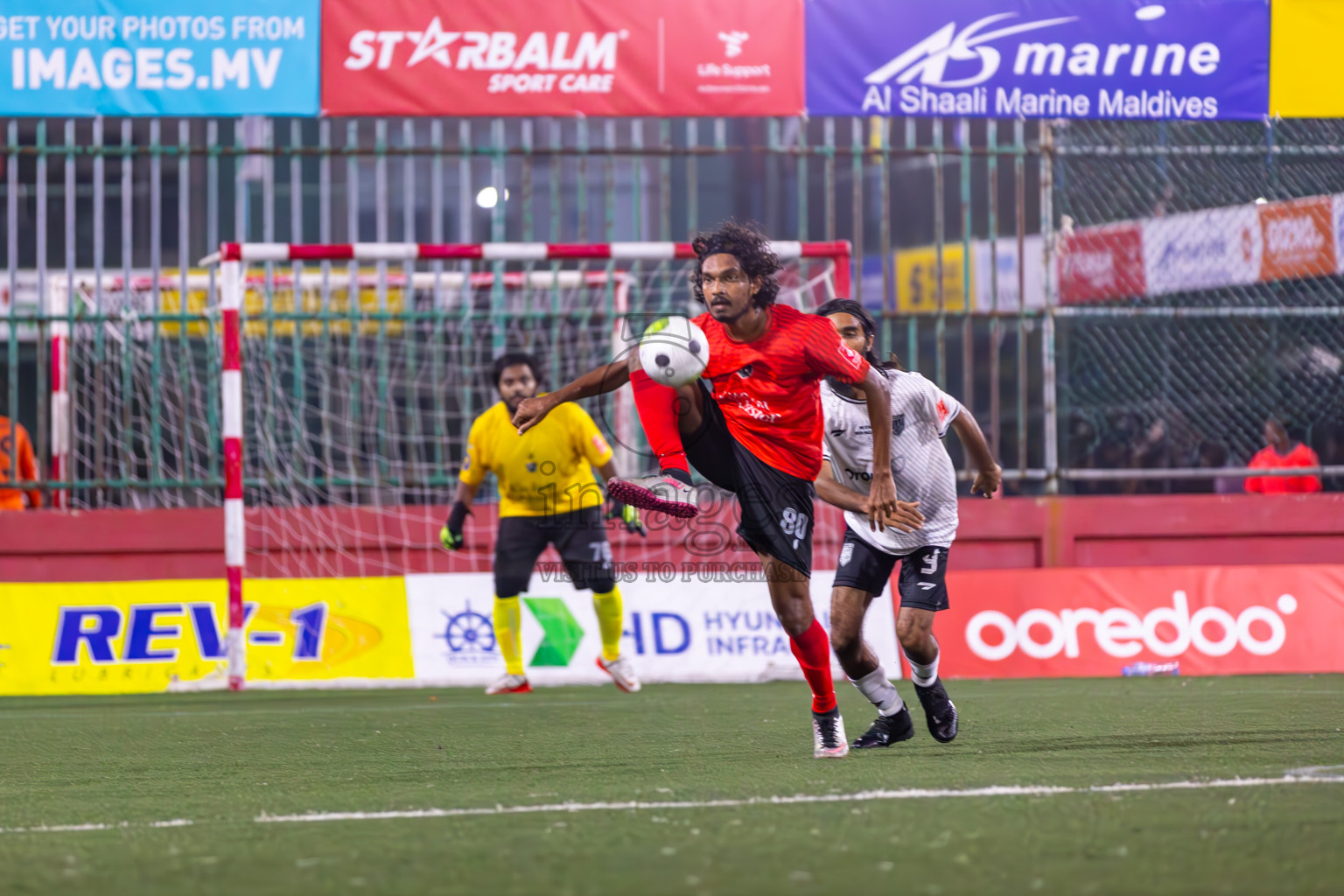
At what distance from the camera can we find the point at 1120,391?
12.0 metres

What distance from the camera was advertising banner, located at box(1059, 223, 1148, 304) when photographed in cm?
1226

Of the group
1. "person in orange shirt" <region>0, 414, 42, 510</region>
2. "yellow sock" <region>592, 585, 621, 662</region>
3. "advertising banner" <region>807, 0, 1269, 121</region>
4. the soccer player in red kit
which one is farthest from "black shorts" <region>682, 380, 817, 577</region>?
"person in orange shirt" <region>0, 414, 42, 510</region>

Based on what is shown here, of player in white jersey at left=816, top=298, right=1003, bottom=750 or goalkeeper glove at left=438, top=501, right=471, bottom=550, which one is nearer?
player in white jersey at left=816, top=298, right=1003, bottom=750

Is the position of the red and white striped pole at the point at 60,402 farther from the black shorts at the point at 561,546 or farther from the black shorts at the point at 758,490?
the black shorts at the point at 758,490

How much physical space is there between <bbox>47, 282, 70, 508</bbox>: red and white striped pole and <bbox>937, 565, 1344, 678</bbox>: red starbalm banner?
6.23 meters

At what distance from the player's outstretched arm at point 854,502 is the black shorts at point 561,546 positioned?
3.30 meters

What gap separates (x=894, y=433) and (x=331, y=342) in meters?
6.10

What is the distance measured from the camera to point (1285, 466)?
1215cm

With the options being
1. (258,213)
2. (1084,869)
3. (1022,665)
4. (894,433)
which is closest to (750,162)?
(258,213)

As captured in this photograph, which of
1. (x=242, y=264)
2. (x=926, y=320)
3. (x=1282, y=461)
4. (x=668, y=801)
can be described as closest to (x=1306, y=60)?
(x=1282, y=461)

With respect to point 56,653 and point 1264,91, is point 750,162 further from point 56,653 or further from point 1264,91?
point 56,653

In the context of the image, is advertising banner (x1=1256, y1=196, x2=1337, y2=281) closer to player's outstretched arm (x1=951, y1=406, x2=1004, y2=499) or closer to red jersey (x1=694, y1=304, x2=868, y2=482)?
player's outstretched arm (x1=951, y1=406, x2=1004, y2=499)

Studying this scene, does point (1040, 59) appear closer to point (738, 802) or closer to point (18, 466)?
point (18, 466)

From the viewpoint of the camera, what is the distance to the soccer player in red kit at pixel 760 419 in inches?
216
